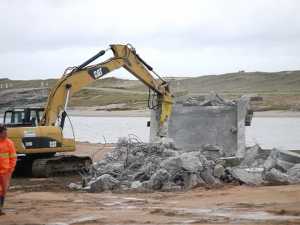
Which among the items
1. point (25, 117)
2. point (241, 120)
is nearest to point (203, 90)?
point (241, 120)

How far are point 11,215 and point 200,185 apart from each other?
5.12 m

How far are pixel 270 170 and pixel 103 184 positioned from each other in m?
3.75

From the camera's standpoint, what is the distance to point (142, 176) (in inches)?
682

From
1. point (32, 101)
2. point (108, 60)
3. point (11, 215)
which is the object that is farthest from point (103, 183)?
point (32, 101)

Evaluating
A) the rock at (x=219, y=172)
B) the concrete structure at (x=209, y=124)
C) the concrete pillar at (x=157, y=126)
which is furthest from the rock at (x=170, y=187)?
the concrete structure at (x=209, y=124)

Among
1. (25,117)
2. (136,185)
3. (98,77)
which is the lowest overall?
(136,185)

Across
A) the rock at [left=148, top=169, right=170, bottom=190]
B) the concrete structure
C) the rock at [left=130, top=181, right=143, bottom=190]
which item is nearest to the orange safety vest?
the rock at [left=130, top=181, right=143, bottom=190]

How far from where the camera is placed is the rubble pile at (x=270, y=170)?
16266 mm

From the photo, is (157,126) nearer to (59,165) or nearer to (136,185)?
(59,165)


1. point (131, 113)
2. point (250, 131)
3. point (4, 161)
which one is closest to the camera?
point (4, 161)

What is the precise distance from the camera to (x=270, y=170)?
16734mm

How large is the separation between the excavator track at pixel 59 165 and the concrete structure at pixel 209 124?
3603 mm

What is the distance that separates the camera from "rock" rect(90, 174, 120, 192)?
16500mm

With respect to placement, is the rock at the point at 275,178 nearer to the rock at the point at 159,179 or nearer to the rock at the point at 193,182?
the rock at the point at 193,182
